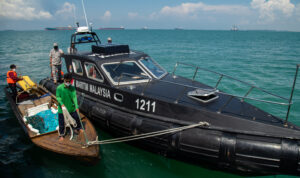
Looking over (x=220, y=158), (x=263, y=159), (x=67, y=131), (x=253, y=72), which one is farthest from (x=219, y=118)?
(x=253, y=72)

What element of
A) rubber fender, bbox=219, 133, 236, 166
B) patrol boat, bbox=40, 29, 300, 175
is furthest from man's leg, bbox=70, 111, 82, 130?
rubber fender, bbox=219, 133, 236, 166

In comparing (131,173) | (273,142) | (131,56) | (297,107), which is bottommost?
(131,173)

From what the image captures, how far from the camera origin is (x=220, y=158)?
4305 millimetres

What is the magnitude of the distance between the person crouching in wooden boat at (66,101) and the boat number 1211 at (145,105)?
1.66 meters

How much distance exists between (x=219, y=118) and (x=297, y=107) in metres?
7.53

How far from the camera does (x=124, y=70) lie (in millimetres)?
6645

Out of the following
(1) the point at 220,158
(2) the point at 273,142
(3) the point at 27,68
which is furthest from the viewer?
(3) the point at 27,68

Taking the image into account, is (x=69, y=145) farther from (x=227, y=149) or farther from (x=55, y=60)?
(x=55, y=60)

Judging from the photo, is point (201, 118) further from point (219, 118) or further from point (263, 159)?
point (263, 159)

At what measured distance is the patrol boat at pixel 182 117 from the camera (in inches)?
159

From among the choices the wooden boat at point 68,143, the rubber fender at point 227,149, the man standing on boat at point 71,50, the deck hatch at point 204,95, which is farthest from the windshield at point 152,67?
the rubber fender at point 227,149

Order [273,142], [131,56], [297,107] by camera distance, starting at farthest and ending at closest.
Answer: [297,107] → [131,56] → [273,142]

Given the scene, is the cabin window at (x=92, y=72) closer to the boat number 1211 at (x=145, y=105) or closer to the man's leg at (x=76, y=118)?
the man's leg at (x=76, y=118)

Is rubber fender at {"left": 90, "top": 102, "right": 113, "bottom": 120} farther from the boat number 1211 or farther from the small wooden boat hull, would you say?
the boat number 1211
